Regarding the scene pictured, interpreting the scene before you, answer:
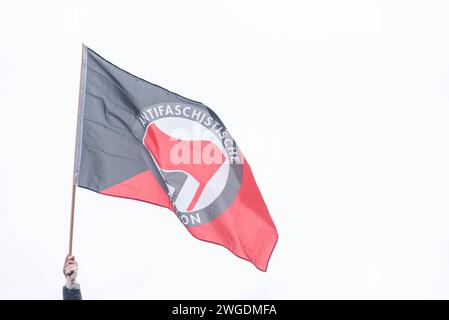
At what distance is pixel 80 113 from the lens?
26.0 m

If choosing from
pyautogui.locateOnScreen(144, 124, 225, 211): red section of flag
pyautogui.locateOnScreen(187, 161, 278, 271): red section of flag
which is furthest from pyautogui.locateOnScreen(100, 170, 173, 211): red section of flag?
pyautogui.locateOnScreen(187, 161, 278, 271): red section of flag

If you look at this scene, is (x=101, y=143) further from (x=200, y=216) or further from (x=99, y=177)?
(x=200, y=216)

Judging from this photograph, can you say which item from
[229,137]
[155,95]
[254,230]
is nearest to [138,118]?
[155,95]

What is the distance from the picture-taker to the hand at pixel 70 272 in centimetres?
2083

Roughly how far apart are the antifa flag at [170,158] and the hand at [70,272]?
13.0ft

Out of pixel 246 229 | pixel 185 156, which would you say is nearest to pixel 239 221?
pixel 246 229

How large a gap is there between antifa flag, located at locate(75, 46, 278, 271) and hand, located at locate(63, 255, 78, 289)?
396cm

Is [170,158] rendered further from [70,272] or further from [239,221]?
[70,272]

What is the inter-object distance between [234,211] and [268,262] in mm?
1607

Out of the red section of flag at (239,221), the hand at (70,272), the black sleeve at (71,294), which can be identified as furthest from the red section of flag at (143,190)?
the black sleeve at (71,294)

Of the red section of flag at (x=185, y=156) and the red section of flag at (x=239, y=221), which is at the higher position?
the red section of flag at (x=185, y=156)

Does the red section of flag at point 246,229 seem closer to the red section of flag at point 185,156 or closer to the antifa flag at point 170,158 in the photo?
the antifa flag at point 170,158

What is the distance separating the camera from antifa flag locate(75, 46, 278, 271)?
25922 millimetres

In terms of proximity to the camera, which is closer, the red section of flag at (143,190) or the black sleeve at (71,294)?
the black sleeve at (71,294)
